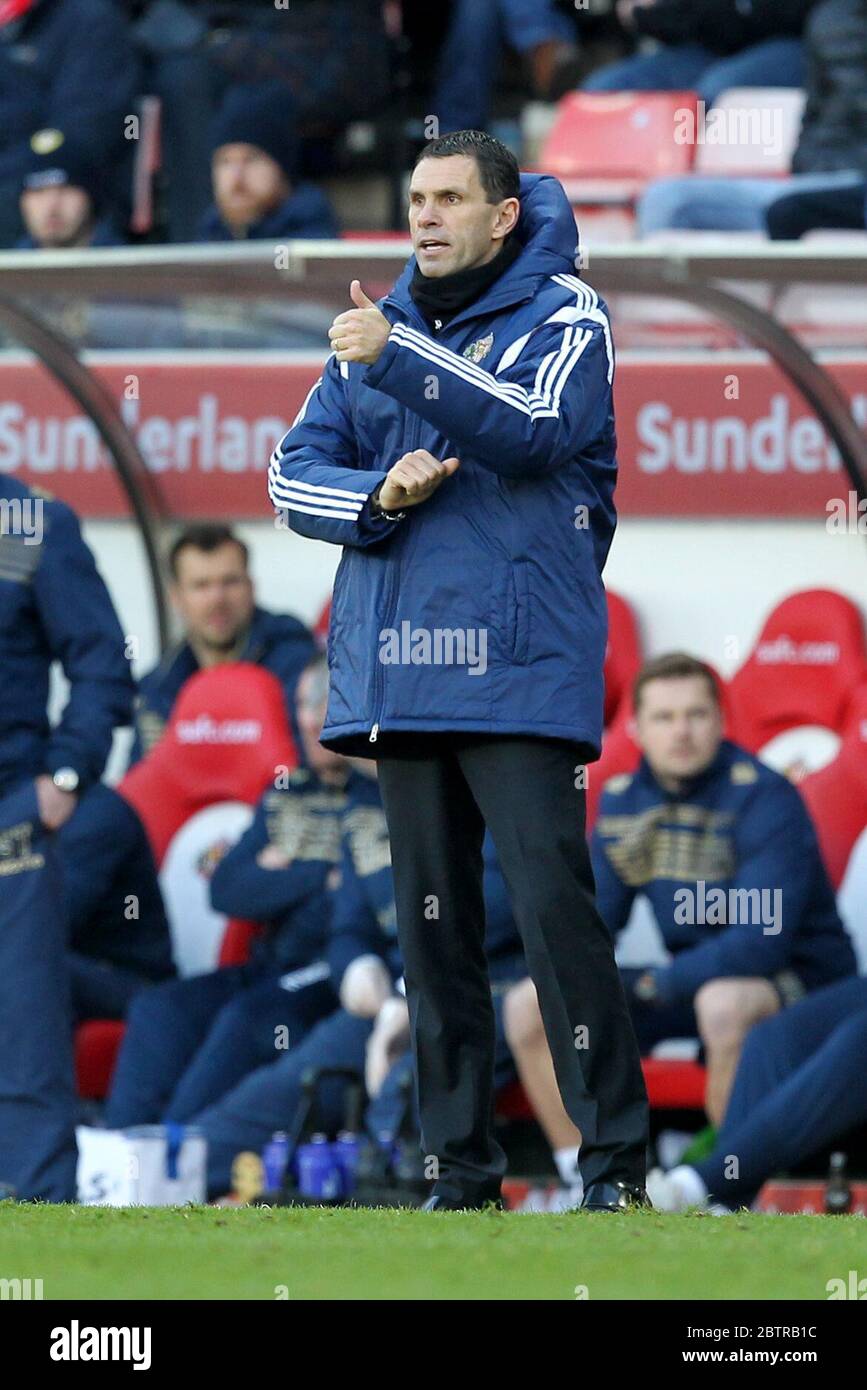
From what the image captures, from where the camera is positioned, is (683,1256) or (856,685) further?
(856,685)

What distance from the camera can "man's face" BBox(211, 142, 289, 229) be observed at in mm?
9875

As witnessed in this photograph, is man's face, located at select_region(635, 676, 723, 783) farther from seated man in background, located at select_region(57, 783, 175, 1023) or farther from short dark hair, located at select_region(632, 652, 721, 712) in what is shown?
seated man in background, located at select_region(57, 783, 175, 1023)

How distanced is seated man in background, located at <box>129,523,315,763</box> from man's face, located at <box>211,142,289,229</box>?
1438 millimetres

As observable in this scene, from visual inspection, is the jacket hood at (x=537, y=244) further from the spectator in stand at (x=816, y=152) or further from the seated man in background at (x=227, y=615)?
the spectator in stand at (x=816, y=152)

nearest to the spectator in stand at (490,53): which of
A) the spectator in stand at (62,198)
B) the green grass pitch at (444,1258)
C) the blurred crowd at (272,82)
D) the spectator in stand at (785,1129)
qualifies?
the blurred crowd at (272,82)

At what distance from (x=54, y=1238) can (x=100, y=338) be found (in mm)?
5280

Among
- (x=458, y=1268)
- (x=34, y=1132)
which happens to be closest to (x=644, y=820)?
(x=34, y=1132)

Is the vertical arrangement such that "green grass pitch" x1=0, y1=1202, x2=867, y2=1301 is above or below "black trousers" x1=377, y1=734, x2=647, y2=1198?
below

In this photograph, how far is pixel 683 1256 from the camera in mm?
3902

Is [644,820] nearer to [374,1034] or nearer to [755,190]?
[374,1034]

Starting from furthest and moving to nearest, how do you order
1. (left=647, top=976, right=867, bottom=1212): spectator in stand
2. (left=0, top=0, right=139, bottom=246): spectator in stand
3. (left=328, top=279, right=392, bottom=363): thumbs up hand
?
1. (left=0, top=0, right=139, bottom=246): spectator in stand
2. (left=647, top=976, right=867, bottom=1212): spectator in stand
3. (left=328, top=279, right=392, bottom=363): thumbs up hand

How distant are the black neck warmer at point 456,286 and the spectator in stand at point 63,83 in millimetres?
5790

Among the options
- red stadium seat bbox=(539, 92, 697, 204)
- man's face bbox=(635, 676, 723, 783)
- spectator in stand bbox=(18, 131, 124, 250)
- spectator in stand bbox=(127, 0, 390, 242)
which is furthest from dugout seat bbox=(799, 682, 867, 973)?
spectator in stand bbox=(127, 0, 390, 242)

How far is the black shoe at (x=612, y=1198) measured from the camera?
14.9 ft
